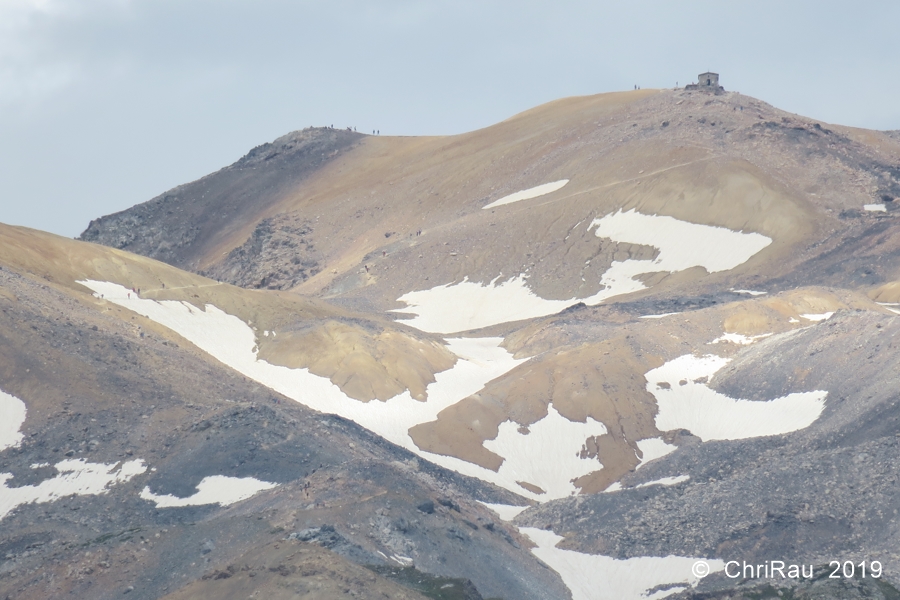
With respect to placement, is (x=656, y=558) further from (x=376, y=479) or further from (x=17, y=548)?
(x=17, y=548)

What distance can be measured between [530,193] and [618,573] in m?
83.6

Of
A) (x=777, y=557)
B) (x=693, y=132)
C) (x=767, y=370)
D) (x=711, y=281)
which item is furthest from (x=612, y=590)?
(x=693, y=132)

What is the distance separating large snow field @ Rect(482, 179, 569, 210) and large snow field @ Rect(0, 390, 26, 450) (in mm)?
76363

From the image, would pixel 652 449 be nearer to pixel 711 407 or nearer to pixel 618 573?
pixel 711 407

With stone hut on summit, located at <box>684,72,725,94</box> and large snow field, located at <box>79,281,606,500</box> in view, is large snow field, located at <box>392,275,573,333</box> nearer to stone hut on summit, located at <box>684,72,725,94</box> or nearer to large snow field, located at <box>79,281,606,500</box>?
large snow field, located at <box>79,281,606,500</box>

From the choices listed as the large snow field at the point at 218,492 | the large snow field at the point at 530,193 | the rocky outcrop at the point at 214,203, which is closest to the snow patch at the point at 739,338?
the large snow field at the point at 218,492

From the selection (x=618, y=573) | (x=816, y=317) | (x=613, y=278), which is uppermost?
(x=613, y=278)

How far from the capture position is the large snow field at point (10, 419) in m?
55.1

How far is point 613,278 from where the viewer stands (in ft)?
358

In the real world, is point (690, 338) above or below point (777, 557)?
above

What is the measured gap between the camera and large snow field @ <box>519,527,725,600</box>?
45.9 m

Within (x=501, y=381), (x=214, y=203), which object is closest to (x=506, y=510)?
(x=501, y=381)

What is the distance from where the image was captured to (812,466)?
164ft

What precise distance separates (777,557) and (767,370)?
90.4 ft
